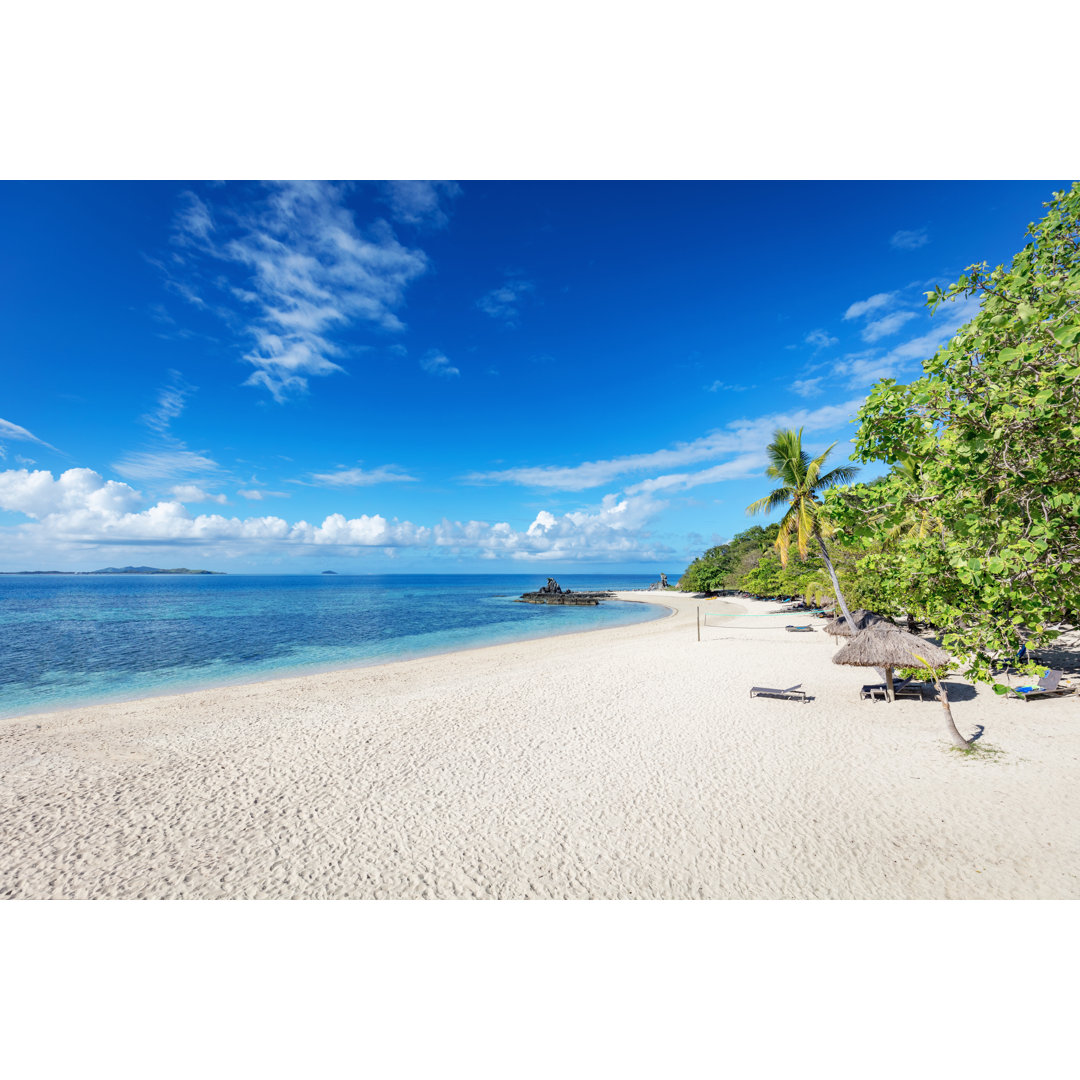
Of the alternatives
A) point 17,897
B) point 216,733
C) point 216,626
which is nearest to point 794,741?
point 17,897

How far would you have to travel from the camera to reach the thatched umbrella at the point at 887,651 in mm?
10375

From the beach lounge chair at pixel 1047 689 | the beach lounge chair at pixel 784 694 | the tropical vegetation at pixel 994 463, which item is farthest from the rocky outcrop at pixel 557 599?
the tropical vegetation at pixel 994 463

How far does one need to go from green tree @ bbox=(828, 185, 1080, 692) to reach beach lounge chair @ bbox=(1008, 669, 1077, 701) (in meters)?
9.64

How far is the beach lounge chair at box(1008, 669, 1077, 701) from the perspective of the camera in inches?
411

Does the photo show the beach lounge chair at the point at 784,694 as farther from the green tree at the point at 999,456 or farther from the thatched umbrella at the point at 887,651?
the green tree at the point at 999,456

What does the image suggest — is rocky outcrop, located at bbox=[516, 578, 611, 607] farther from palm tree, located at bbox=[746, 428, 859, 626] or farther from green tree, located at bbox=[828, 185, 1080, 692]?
green tree, located at bbox=[828, 185, 1080, 692]

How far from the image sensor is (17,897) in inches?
200

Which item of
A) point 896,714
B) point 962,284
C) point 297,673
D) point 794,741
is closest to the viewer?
point 962,284

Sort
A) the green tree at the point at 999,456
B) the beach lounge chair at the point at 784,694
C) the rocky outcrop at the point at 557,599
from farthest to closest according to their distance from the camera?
the rocky outcrop at the point at 557,599 < the beach lounge chair at the point at 784,694 < the green tree at the point at 999,456

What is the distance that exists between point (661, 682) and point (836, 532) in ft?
36.2

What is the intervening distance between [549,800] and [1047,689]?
12044mm

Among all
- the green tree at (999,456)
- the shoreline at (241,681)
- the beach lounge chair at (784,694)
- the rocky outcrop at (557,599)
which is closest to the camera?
the green tree at (999,456)

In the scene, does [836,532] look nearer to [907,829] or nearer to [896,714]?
[907,829]

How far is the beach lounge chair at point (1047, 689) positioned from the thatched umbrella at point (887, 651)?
173cm
